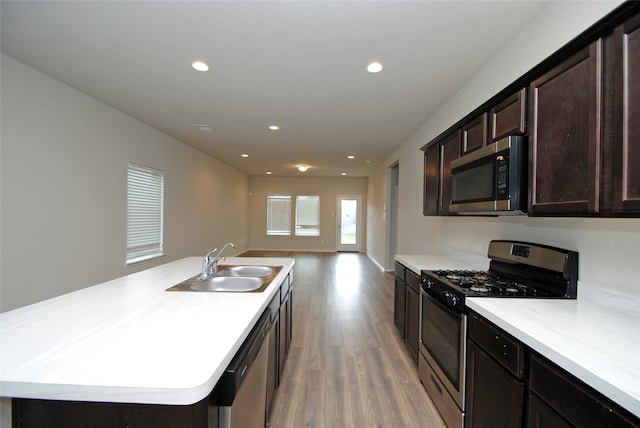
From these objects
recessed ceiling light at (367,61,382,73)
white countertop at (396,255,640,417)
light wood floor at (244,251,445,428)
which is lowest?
light wood floor at (244,251,445,428)

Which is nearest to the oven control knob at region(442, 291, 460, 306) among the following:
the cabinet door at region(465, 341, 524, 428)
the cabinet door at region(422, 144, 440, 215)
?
the cabinet door at region(465, 341, 524, 428)

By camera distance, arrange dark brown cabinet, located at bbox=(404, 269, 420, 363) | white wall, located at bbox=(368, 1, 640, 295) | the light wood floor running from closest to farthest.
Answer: white wall, located at bbox=(368, 1, 640, 295) < the light wood floor < dark brown cabinet, located at bbox=(404, 269, 420, 363)

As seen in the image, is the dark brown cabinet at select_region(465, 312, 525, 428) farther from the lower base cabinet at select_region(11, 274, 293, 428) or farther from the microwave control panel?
the lower base cabinet at select_region(11, 274, 293, 428)

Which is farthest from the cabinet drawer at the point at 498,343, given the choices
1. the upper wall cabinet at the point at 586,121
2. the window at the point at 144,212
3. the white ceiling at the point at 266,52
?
the window at the point at 144,212

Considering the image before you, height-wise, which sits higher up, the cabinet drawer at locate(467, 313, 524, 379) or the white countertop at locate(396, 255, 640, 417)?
the white countertop at locate(396, 255, 640, 417)

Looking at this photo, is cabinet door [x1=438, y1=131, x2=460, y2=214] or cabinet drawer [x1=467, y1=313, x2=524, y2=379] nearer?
cabinet drawer [x1=467, y1=313, x2=524, y2=379]

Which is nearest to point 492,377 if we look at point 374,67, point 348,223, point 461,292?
point 461,292

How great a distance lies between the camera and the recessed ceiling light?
7.59 ft

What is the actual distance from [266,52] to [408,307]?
8.57 feet

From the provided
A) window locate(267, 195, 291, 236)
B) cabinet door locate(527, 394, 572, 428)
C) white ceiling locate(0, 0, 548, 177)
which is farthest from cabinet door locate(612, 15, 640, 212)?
window locate(267, 195, 291, 236)

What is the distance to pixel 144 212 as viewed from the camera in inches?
162

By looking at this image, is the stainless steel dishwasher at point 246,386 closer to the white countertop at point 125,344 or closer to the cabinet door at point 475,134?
the white countertop at point 125,344

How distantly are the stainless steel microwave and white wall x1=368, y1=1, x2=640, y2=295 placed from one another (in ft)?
1.09

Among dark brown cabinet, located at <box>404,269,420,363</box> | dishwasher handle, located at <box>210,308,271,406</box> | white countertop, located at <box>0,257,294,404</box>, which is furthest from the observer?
dark brown cabinet, located at <box>404,269,420,363</box>
